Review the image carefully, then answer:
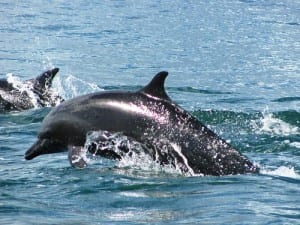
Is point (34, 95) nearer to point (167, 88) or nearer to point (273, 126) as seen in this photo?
point (273, 126)

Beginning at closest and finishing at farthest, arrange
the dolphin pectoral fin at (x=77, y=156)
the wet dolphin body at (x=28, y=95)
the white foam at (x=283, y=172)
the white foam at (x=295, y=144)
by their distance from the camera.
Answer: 1. the dolphin pectoral fin at (x=77, y=156)
2. the white foam at (x=283, y=172)
3. the white foam at (x=295, y=144)
4. the wet dolphin body at (x=28, y=95)

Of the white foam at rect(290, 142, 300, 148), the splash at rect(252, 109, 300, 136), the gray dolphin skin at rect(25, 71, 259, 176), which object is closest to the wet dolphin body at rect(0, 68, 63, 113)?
the splash at rect(252, 109, 300, 136)

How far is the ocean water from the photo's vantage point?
31.1 feet

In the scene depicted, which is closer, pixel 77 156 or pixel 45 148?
pixel 77 156

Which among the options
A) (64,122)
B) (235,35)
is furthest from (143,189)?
(235,35)

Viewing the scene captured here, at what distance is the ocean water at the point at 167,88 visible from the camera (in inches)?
374

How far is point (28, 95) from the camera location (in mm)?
17688

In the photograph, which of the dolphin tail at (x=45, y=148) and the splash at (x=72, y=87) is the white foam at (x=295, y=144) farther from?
the splash at (x=72, y=87)

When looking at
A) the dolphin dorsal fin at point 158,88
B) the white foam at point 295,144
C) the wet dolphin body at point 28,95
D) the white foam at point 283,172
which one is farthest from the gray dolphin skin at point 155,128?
the wet dolphin body at point 28,95

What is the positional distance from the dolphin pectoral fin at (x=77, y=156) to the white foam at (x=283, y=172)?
228 cm

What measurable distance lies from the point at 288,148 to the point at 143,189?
3941 mm

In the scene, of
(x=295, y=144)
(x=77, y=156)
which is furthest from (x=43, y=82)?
(x=77, y=156)

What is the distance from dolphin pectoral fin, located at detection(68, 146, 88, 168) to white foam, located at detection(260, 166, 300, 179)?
228 cm

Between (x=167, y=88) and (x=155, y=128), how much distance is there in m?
11.5
